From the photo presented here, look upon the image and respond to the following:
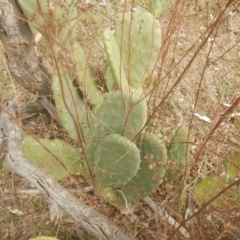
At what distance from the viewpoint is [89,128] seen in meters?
1.49

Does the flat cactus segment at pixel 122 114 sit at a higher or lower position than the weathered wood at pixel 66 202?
higher

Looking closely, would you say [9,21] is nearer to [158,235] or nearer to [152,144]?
[152,144]

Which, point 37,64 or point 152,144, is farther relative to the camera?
point 37,64

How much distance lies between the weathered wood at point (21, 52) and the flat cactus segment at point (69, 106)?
6 cm

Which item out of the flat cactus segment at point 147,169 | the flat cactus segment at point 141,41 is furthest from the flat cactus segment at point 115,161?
the flat cactus segment at point 141,41

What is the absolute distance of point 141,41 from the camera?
1618 mm

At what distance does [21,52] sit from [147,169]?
24.7 inches

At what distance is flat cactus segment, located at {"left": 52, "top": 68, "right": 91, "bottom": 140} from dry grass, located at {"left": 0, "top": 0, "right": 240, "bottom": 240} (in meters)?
0.07

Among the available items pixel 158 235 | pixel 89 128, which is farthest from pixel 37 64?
pixel 158 235

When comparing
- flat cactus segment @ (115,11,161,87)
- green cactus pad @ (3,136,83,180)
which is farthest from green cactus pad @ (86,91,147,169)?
flat cactus segment @ (115,11,161,87)

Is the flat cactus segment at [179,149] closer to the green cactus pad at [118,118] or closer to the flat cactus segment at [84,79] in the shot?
the green cactus pad at [118,118]

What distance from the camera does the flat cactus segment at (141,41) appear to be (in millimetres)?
1586

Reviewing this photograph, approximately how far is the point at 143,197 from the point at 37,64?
0.65m

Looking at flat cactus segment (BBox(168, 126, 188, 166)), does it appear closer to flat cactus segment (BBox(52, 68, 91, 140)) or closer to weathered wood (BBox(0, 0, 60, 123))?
flat cactus segment (BBox(52, 68, 91, 140))
